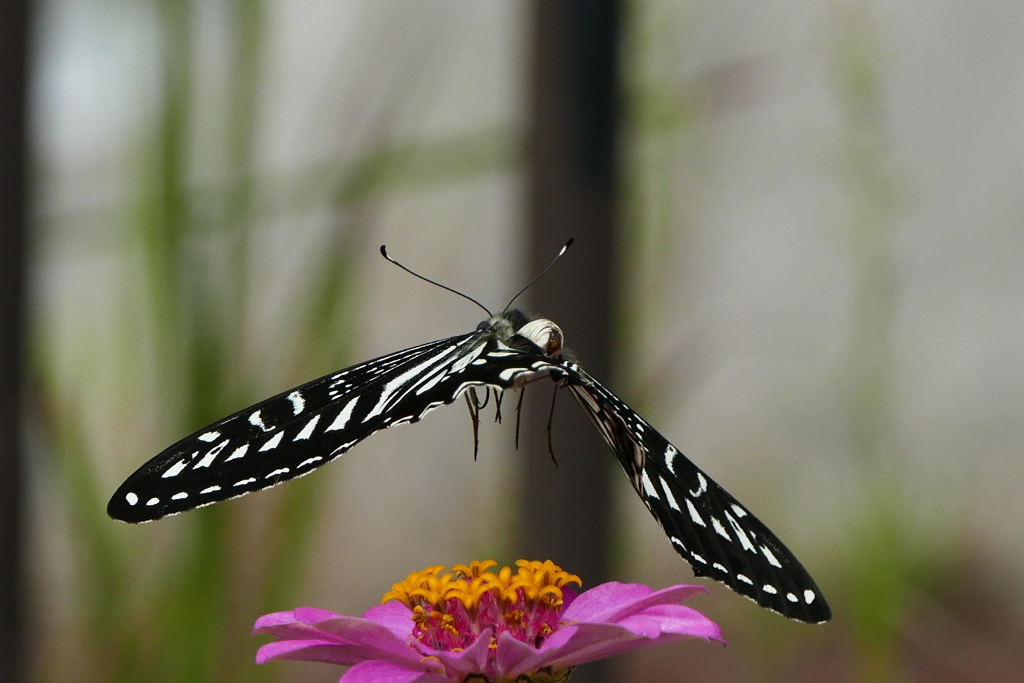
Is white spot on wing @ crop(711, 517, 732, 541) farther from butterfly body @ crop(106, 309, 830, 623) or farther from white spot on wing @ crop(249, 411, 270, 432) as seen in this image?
white spot on wing @ crop(249, 411, 270, 432)

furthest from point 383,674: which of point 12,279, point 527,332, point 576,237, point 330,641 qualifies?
point 12,279

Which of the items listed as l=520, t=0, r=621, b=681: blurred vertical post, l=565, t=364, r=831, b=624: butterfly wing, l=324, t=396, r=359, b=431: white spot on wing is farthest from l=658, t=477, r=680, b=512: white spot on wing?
l=520, t=0, r=621, b=681: blurred vertical post

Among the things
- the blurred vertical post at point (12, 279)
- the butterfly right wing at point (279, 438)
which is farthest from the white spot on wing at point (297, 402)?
the blurred vertical post at point (12, 279)

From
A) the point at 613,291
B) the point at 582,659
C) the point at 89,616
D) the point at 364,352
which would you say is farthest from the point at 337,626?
the point at 364,352

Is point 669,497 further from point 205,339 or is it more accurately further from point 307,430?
point 205,339

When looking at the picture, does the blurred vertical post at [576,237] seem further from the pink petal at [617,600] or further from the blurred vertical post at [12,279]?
the blurred vertical post at [12,279]

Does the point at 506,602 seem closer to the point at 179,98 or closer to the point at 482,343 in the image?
the point at 482,343
